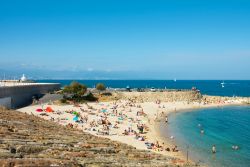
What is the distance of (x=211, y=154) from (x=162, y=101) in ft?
207

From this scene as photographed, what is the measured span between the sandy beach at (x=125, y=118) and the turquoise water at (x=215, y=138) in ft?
7.22

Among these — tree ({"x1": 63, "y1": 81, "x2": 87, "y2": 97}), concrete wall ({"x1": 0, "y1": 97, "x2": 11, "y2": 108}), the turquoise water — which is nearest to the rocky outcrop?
the turquoise water

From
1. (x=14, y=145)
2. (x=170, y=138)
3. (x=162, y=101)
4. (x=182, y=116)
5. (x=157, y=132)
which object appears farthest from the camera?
(x=162, y=101)

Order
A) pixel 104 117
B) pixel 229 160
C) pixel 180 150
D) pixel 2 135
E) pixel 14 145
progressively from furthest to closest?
pixel 104 117, pixel 180 150, pixel 229 160, pixel 2 135, pixel 14 145

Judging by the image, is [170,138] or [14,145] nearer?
[14,145]

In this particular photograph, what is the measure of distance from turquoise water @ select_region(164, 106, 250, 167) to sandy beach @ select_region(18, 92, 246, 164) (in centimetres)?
220

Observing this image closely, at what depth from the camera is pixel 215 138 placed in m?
51.8

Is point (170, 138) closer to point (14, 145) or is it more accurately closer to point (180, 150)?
point (180, 150)

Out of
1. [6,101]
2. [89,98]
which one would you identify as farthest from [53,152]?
[89,98]

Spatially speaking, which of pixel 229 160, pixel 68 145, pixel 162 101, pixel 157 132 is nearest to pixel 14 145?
pixel 68 145

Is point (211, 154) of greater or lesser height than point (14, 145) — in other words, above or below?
below

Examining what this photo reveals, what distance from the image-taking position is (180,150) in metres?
41.7

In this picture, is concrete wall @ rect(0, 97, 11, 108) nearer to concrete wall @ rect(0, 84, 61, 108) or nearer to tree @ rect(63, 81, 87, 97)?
concrete wall @ rect(0, 84, 61, 108)

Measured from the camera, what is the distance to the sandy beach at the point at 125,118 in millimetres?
45644
